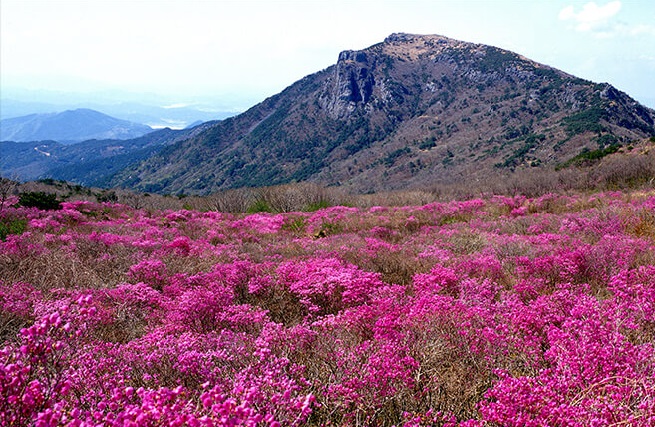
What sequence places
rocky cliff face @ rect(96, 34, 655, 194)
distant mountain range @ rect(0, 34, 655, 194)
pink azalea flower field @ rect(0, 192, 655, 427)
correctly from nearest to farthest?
pink azalea flower field @ rect(0, 192, 655, 427), distant mountain range @ rect(0, 34, 655, 194), rocky cliff face @ rect(96, 34, 655, 194)

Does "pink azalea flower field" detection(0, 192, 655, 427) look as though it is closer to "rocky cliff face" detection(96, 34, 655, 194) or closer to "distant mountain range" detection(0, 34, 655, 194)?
"distant mountain range" detection(0, 34, 655, 194)

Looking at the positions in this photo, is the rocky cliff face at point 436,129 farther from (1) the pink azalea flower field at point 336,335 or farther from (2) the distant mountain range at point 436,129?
(1) the pink azalea flower field at point 336,335

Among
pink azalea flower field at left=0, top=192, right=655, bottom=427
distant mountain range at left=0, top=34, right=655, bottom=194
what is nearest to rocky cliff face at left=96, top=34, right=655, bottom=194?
distant mountain range at left=0, top=34, right=655, bottom=194

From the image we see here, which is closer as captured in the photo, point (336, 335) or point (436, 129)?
point (336, 335)

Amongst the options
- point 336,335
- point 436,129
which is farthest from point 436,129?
point 336,335

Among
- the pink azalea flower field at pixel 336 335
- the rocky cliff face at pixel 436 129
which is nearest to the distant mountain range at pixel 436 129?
the rocky cliff face at pixel 436 129

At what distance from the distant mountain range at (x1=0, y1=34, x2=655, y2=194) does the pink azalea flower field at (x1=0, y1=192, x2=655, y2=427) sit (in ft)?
262

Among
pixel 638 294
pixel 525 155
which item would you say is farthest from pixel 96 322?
pixel 525 155

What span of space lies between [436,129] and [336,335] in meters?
159

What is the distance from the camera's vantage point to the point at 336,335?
13.6 ft

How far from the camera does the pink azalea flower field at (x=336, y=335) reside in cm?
224

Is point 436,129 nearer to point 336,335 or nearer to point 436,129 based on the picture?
point 436,129

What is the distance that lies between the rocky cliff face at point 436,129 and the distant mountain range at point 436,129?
0.50 metres

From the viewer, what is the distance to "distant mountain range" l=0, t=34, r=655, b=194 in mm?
98375
